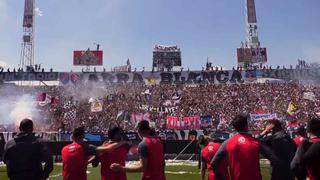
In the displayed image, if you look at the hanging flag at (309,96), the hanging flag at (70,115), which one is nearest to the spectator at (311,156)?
the hanging flag at (70,115)

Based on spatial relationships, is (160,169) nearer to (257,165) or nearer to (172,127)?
(257,165)

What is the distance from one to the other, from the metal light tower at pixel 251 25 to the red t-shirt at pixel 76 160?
65.5 metres

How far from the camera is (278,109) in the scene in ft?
152

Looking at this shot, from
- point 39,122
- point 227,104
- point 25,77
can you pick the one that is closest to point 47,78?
point 25,77

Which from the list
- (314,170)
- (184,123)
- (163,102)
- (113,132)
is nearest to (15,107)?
(163,102)

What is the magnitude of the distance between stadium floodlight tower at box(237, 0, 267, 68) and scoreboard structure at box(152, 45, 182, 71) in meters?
10.5

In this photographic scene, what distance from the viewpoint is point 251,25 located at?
71000mm

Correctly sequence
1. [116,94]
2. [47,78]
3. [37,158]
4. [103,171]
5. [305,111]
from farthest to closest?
[47,78] → [116,94] → [305,111] → [103,171] → [37,158]

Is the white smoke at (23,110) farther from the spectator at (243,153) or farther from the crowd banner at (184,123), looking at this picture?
the spectator at (243,153)

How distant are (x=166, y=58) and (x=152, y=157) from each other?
64.1m

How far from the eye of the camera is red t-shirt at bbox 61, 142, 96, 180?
7.11 metres

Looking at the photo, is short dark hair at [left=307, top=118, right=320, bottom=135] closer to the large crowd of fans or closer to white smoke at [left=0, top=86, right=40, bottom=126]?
the large crowd of fans

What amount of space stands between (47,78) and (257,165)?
5756 centimetres

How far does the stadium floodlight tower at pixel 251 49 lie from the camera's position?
229ft
